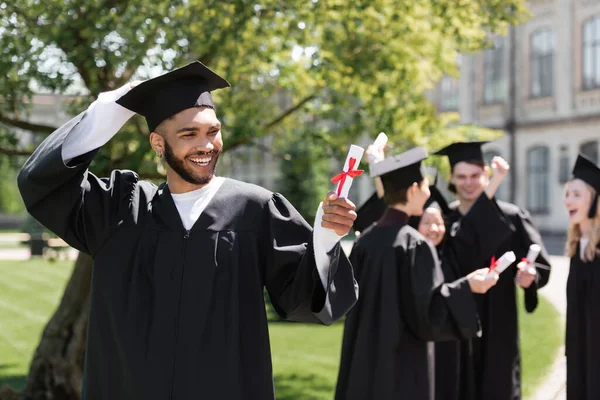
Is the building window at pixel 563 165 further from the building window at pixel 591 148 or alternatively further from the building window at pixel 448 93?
the building window at pixel 448 93

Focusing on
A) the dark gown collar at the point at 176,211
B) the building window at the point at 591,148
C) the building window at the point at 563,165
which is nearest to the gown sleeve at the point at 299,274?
the dark gown collar at the point at 176,211

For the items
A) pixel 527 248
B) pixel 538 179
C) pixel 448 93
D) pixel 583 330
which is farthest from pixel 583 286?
pixel 448 93

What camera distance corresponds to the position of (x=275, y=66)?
7.95m

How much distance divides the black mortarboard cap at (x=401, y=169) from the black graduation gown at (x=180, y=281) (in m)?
1.81

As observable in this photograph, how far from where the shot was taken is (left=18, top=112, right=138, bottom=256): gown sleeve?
9.95ft

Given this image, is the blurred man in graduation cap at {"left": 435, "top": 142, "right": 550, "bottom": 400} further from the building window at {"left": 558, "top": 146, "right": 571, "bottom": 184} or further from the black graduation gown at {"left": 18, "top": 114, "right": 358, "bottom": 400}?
the building window at {"left": 558, "top": 146, "right": 571, "bottom": 184}

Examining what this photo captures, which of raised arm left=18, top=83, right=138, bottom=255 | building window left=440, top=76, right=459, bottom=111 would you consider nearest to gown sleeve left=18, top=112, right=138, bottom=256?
raised arm left=18, top=83, right=138, bottom=255

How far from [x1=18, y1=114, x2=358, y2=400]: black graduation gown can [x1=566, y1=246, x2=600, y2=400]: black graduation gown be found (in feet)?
10.2

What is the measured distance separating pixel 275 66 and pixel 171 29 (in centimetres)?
179

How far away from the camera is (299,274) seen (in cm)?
309

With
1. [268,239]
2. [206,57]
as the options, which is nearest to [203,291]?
[268,239]

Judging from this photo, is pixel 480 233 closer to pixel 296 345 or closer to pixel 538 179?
pixel 296 345

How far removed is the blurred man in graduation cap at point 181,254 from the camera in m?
3.03

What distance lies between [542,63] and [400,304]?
30.5 metres
